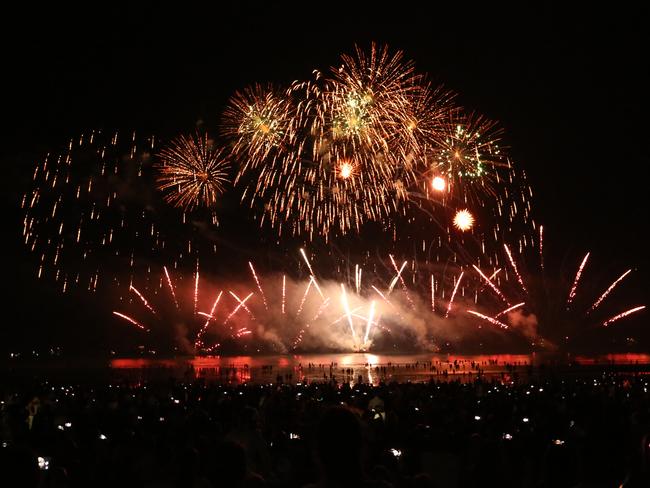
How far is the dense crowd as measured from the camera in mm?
2926

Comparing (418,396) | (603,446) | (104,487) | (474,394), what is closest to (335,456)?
(603,446)

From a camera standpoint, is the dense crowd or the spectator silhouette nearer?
the spectator silhouette

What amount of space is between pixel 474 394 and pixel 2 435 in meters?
13.4

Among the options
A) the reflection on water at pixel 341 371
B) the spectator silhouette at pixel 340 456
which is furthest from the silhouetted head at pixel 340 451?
→ the reflection on water at pixel 341 371

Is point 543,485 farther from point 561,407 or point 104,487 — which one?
point 561,407

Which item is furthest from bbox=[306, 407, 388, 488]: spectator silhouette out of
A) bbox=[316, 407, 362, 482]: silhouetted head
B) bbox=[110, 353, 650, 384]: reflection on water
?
bbox=[110, 353, 650, 384]: reflection on water

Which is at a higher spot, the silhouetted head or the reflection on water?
the silhouetted head

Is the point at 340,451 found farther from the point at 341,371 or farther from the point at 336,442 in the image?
the point at 341,371

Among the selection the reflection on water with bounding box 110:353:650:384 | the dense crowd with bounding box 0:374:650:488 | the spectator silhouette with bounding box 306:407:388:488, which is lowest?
the reflection on water with bounding box 110:353:650:384

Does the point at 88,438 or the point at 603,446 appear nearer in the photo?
the point at 603,446

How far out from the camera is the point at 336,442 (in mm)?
2465

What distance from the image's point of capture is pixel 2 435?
462 inches

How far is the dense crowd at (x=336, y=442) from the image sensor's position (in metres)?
2.93

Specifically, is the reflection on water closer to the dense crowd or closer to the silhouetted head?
the dense crowd
